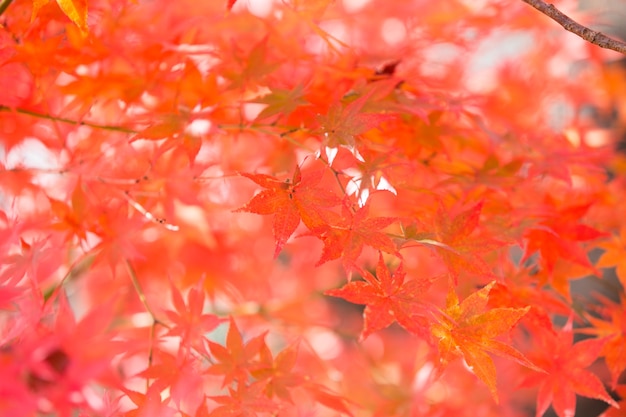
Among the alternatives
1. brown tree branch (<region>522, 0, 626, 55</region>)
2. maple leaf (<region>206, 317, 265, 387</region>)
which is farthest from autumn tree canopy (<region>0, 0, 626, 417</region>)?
brown tree branch (<region>522, 0, 626, 55</region>)

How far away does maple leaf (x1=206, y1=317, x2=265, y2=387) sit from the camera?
24.7 inches

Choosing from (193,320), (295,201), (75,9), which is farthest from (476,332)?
(75,9)

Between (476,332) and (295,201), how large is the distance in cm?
20

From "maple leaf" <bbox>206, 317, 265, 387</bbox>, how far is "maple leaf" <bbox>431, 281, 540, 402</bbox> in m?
0.21

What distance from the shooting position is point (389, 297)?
0.56 m

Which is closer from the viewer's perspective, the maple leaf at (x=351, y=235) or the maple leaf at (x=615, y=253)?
the maple leaf at (x=351, y=235)

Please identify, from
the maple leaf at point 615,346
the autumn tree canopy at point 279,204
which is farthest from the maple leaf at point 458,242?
the maple leaf at point 615,346

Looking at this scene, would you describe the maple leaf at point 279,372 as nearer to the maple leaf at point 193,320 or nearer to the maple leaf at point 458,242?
the maple leaf at point 193,320

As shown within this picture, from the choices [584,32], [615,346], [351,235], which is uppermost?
[584,32]

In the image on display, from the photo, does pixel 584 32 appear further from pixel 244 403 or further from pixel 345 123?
pixel 244 403

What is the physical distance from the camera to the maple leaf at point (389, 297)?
554mm

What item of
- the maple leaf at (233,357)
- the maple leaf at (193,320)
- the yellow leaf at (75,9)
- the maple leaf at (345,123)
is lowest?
the maple leaf at (233,357)

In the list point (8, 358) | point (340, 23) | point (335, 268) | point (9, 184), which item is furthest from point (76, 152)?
point (335, 268)

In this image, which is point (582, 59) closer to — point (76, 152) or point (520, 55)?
point (520, 55)
